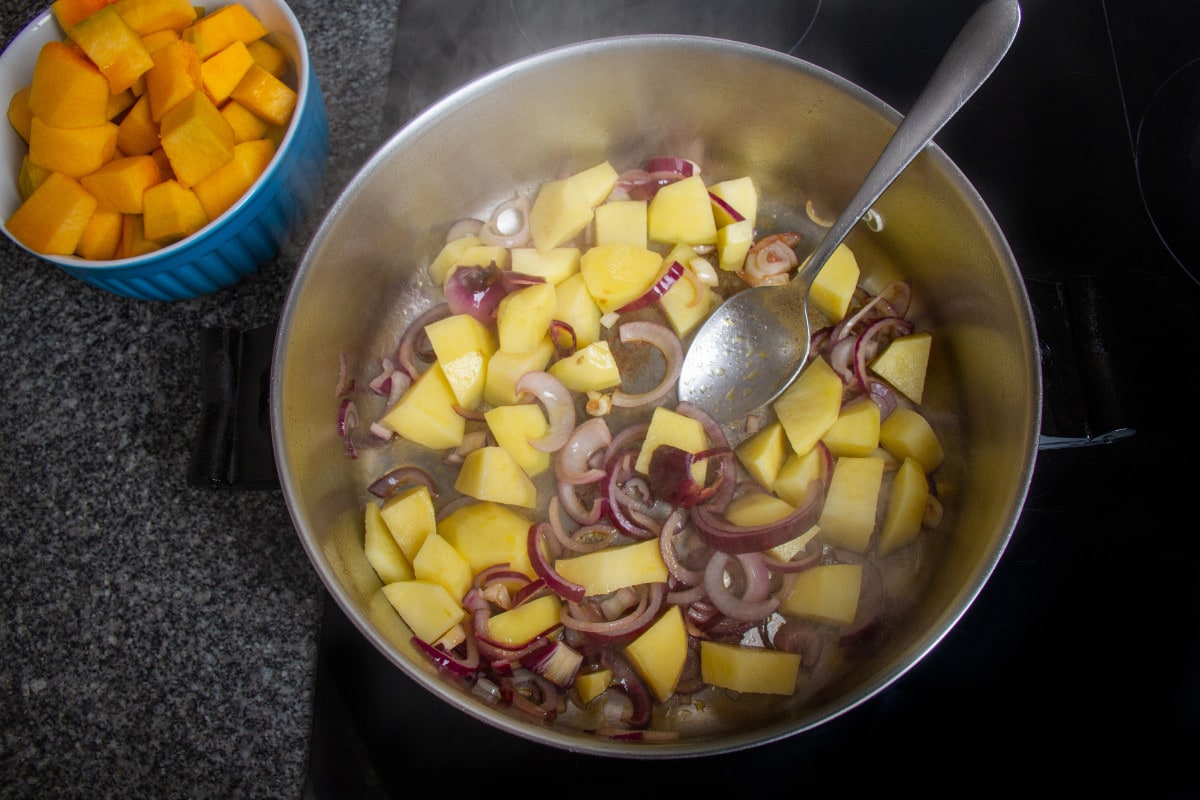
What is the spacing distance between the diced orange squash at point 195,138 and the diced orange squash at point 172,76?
16mm

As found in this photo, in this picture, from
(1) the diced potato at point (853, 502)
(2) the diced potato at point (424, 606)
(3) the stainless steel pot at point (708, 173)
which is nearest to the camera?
(3) the stainless steel pot at point (708, 173)

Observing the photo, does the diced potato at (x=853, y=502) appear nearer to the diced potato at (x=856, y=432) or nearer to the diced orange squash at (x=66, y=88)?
the diced potato at (x=856, y=432)

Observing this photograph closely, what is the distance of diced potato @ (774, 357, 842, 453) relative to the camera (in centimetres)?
162

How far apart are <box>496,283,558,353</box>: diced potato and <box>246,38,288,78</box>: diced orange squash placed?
27.1 inches

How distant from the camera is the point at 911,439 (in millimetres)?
1660

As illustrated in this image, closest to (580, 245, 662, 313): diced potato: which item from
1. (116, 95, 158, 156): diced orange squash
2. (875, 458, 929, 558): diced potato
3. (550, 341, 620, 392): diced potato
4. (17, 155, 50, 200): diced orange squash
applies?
(550, 341, 620, 392): diced potato

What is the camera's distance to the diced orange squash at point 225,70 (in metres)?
1.52

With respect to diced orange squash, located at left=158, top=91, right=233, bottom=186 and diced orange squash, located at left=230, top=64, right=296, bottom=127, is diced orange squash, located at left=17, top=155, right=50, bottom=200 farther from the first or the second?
diced orange squash, located at left=230, top=64, right=296, bottom=127

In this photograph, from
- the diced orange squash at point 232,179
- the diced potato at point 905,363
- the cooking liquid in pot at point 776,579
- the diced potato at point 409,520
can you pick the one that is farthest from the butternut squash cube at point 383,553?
the diced potato at point 905,363

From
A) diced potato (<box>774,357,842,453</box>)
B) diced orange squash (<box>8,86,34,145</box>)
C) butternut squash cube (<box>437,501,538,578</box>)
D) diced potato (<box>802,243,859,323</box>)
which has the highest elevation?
diced orange squash (<box>8,86,34,145</box>)

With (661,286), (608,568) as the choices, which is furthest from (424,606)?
(661,286)

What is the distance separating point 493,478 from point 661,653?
18.9 inches

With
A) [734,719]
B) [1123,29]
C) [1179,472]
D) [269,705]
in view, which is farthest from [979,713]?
[1123,29]

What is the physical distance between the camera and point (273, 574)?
1.66 metres
